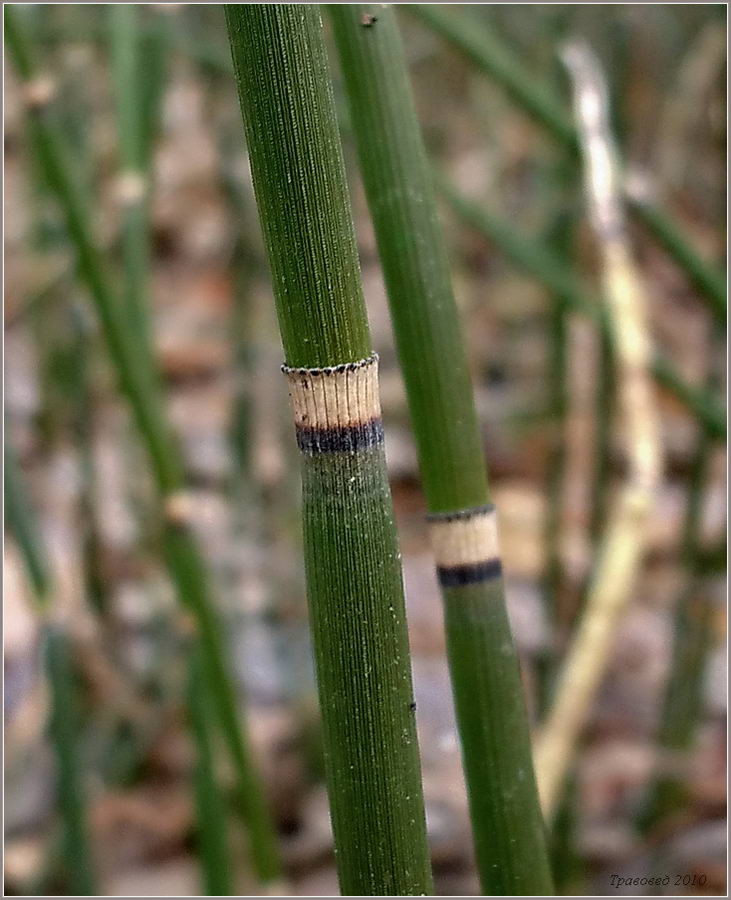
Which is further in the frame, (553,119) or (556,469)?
(556,469)

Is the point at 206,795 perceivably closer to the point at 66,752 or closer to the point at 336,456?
the point at 66,752

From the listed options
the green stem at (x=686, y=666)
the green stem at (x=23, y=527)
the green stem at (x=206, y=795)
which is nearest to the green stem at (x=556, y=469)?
the green stem at (x=686, y=666)

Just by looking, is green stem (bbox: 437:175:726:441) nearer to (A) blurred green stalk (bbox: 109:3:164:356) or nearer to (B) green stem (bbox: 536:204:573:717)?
(B) green stem (bbox: 536:204:573:717)

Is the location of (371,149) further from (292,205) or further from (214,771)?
(214,771)

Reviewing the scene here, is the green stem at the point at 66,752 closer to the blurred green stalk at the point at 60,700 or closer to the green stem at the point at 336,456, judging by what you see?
the blurred green stalk at the point at 60,700

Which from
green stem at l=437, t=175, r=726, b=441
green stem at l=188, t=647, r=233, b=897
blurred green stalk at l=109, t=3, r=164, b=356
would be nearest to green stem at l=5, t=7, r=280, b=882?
green stem at l=188, t=647, r=233, b=897

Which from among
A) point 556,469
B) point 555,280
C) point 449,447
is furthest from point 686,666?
point 449,447
